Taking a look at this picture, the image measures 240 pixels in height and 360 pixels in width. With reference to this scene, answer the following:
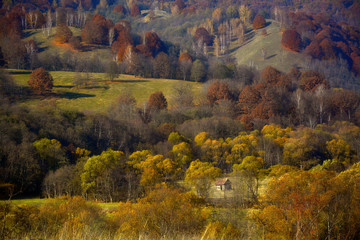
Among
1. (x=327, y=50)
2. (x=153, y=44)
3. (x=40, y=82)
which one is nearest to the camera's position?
(x=40, y=82)

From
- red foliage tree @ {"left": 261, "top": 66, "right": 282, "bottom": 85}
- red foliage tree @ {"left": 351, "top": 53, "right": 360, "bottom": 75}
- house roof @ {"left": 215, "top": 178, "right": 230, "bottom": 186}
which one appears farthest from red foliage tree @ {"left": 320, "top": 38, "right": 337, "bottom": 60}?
house roof @ {"left": 215, "top": 178, "right": 230, "bottom": 186}

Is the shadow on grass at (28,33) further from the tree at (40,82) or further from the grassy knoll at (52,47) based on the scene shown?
the tree at (40,82)

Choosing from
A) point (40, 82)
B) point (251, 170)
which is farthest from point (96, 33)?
point (251, 170)

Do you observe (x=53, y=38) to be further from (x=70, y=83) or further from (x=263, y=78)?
(x=263, y=78)

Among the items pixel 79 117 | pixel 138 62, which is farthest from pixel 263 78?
pixel 79 117

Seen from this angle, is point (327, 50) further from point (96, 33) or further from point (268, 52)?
point (96, 33)

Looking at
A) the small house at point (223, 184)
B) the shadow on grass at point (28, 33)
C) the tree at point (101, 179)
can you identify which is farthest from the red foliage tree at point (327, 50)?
the shadow on grass at point (28, 33)
